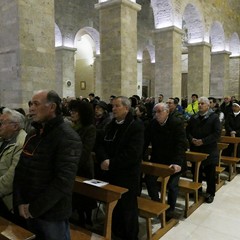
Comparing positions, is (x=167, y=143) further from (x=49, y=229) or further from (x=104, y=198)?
(x=49, y=229)

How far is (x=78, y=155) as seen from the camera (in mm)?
2119

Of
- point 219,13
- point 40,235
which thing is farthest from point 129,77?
point 219,13

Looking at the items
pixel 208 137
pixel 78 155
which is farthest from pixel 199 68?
pixel 78 155

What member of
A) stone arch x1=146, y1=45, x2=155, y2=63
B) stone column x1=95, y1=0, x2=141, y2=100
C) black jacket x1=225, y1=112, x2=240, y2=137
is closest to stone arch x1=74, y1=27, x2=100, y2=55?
stone arch x1=146, y1=45, x2=155, y2=63

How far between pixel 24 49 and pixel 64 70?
9.77 m

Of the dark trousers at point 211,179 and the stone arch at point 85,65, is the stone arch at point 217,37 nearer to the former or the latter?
the stone arch at point 85,65

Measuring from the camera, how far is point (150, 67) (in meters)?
24.9

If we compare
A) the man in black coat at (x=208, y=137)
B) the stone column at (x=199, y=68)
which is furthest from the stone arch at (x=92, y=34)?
the man in black coat at (x=208, y=137)

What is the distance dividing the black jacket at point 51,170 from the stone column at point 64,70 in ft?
48.0

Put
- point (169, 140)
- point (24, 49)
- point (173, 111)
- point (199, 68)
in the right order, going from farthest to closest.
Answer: point (199, 68)
point (24, 49)
point (173, 111)
point (169, 140)

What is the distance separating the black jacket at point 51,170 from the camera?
2023mm

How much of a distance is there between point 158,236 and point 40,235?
1829 mm

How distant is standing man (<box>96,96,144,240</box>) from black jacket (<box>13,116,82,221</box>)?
3.17ft

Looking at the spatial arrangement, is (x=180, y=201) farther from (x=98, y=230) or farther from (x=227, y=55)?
(x=227, y=55)
